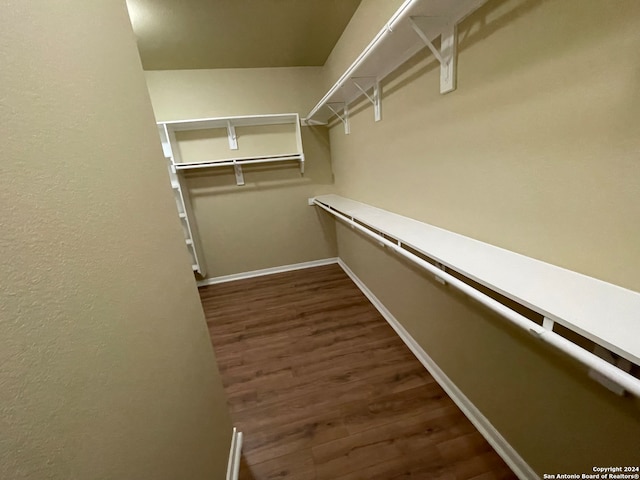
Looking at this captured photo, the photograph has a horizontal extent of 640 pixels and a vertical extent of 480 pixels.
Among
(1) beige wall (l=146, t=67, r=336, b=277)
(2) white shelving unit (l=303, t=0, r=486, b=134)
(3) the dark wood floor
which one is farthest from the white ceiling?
(3) the dark wood floor

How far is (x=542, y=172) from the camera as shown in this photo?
82 cm

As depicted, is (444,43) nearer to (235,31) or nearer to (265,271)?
(235,31)

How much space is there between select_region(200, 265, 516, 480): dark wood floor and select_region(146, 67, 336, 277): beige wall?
0.99 m

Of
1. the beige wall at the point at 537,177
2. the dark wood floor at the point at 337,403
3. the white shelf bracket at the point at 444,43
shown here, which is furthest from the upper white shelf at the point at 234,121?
the dark wood floor at the point at 337,403

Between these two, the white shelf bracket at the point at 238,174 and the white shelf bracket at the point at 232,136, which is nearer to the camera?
the white shelf bracket at the point at 232,136

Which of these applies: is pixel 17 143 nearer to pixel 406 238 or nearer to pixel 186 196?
pixel 406 238

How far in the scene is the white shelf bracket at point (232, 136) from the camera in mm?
2756

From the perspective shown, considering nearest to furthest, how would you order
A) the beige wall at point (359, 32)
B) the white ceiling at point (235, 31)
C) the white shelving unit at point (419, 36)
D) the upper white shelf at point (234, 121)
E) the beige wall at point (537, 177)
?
the beige wall at point (537, 177)
the white shelving unit at point (419, 36)
the beige wall at point (359, 32)
the white ceiling at point (235, 31)
the upper white shelf at point (234, 121)

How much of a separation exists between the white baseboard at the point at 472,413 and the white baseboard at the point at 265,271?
1.49m

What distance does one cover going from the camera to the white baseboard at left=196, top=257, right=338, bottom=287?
320 cm

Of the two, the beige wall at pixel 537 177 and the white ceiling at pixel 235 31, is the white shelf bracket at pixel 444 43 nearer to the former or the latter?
the beige wall at pixel 537 177

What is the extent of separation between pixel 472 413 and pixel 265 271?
8.39 ft

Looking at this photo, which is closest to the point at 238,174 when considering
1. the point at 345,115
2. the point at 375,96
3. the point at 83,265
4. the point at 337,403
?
the point at 345,115

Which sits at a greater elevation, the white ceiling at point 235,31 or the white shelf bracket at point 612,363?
the white ceiling at point 235,31
